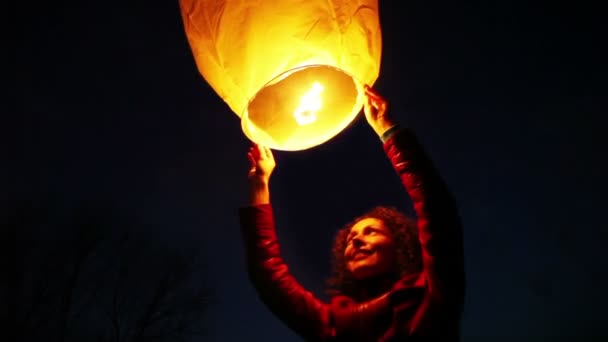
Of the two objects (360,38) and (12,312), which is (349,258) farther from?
(12,312)

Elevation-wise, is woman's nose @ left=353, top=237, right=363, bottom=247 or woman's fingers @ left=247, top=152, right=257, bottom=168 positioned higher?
woman's fingers @ left=247, top=152, right=257, bottom=168

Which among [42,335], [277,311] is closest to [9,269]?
[42,335]

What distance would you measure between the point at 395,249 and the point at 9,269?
1041 centimetres

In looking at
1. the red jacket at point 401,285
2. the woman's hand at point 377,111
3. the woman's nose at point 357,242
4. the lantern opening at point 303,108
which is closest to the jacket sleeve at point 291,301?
the red jacket at point 401,285

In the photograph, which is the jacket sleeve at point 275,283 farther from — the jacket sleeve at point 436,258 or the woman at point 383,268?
the jacket sleeve at point 436,258

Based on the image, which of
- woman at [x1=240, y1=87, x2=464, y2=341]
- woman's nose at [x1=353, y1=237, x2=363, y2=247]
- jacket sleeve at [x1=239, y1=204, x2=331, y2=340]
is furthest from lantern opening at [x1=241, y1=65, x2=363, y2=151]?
→ woman's nose at [x1=353, y1=237, x2=363, y2=247]

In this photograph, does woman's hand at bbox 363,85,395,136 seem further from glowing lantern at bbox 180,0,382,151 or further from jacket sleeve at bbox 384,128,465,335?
jacket sleeve at bbox 384,128,465,335

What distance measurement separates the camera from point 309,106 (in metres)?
1.88

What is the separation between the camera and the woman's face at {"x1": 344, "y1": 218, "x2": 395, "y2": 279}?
2.10m

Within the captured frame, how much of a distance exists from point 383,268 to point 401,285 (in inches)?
10.5

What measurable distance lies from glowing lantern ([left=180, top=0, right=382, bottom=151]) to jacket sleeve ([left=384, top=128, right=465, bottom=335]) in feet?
1.55

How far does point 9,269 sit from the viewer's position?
966 centimetres

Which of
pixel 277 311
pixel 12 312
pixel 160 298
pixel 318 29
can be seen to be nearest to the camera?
pixel 318 29

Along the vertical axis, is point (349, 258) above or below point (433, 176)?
below
